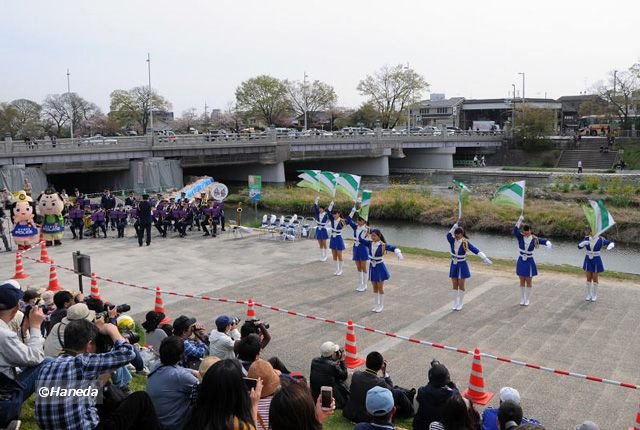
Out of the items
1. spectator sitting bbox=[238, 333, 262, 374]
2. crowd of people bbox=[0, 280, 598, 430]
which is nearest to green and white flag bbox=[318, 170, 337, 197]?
crowd of people bbox=[0, 280, 598, 430]

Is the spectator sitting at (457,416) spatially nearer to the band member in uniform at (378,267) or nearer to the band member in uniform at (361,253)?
the band member in uniform at (378,267)

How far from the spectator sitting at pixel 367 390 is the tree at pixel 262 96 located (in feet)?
270

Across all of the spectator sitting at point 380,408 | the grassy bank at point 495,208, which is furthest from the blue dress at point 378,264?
the grassy bank at point 495,208

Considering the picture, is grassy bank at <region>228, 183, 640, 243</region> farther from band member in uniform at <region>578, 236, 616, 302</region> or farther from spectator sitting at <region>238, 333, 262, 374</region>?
spectator sitting at <region>238, 333, 262, 374</region>

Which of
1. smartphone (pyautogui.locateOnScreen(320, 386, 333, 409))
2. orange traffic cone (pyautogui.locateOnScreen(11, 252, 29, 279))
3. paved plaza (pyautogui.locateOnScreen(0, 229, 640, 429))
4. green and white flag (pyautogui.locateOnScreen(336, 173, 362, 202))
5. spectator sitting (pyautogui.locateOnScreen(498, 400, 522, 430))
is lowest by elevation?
paved plaza (pyautogui.locateOnScreen(0, 229, 640, 429))

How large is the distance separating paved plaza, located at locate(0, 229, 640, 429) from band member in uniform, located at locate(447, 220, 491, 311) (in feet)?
1.18

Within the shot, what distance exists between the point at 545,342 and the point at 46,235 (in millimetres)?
16784

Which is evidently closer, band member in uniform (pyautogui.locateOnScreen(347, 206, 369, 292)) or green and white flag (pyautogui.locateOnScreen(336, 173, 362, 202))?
band member in uniform (pyautogui.locateOnScreen(347, 206, 369, 292))

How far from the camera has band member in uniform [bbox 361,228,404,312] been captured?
13.1 metres

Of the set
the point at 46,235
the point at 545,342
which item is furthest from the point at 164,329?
the point at 46,235

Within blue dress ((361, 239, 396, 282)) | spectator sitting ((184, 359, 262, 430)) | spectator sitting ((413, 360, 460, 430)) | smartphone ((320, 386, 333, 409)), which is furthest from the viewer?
blue dress ((361, 239, 396, 282))

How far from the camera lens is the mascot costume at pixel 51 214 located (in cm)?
1972

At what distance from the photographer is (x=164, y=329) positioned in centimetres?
809

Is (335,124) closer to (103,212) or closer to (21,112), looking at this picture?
(21,112)
